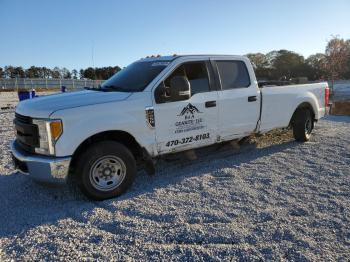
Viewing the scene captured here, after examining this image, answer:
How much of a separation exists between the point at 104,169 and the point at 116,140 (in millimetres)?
484

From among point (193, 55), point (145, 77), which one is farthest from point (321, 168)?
point (145, 77)

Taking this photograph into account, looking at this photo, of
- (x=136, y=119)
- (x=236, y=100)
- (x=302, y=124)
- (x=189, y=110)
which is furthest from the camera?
(x=302, y=124)

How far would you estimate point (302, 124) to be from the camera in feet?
25.4

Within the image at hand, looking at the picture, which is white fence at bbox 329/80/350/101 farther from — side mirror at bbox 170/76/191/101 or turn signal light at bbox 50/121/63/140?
turn signal light at bbox 50/121/63/140

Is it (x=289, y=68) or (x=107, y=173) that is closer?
(x=107, y=173)

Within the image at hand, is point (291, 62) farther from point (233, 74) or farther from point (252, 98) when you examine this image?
point (233, 74)

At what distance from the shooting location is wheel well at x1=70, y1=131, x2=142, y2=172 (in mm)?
4707

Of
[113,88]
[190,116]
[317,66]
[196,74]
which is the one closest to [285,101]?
[196,74]

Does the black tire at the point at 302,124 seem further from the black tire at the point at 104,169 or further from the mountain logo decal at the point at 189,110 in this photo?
the black tire at the point at 104,169

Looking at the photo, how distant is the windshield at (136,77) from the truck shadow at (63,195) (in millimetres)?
1457

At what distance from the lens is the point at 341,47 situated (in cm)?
2788

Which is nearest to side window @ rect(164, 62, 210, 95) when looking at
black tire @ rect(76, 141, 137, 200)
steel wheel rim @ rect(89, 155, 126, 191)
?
black tire @ rect(76, 141, 137, 200)

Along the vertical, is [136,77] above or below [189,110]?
above

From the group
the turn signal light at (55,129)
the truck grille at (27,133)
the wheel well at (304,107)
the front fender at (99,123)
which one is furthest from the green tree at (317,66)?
the turn signal light at (55,129)
